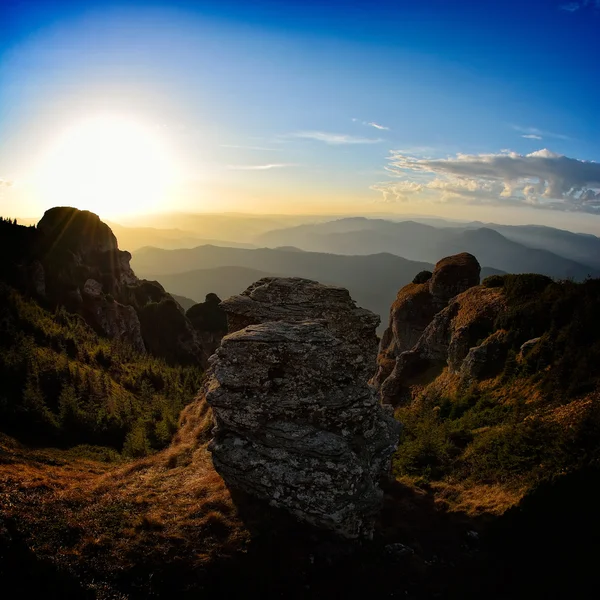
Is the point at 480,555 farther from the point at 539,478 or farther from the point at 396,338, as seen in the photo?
the point at 396,338

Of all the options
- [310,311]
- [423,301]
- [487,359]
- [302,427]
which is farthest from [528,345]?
[423,301]

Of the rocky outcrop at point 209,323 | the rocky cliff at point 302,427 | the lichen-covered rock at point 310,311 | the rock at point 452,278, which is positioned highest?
the rock at point 452,278

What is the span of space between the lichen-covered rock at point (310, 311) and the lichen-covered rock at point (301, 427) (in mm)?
5616

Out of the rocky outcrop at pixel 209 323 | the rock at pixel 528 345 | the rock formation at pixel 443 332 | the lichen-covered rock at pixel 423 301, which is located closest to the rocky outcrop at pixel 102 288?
the rocky outcrop at pixel 209 323

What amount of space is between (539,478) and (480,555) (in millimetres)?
4601

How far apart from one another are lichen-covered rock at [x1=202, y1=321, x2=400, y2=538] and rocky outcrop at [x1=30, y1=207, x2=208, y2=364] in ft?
215

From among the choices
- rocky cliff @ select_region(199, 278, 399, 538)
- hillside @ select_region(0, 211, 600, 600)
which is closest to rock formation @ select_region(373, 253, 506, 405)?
hillside @ select_region(0, 211, 600, 600)

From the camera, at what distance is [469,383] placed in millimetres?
31297

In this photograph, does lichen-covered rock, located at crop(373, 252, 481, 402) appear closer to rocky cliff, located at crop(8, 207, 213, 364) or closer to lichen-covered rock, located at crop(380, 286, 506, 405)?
lichen-covered rock, located at crop(380, 286, 506, 405)

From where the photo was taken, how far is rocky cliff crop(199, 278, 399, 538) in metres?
15.6

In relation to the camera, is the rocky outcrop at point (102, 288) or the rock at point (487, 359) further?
the rocky outcrop at point (102, 288)

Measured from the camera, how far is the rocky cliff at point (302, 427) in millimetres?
15594

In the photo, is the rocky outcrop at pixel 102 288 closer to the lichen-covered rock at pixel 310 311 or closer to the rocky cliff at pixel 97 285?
the rocky cliff at pixel 97 285

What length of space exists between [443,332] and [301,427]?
3070 cm
